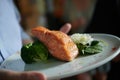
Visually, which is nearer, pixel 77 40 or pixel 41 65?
pixel 41 65

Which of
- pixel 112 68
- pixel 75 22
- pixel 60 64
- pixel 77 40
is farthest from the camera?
pixel 75 22

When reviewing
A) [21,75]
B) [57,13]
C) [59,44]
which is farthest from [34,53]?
[57,13]

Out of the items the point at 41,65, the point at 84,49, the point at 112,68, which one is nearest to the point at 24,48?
the point at 41,65

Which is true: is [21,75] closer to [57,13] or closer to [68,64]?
[68,64]

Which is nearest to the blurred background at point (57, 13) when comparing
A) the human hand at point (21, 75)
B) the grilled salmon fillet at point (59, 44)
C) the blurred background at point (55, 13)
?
the blurred background at point (55, 13)

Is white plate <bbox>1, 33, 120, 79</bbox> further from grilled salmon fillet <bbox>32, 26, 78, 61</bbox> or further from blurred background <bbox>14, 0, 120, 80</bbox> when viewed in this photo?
blurred background <bbox>14, 0, 120, 80</bbox>

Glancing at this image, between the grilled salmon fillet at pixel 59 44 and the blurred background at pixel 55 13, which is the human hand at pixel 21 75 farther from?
the blurred background at pixel 55 13

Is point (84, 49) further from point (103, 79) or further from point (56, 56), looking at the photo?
point (103, 79)
